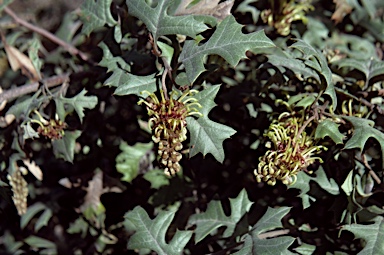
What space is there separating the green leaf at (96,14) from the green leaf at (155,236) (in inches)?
23.7

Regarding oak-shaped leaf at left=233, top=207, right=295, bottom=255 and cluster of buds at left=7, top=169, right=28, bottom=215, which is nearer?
oak-shaped leaf at left=233, top=207, right=295, bottom=255

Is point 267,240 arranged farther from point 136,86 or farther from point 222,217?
point 136,86

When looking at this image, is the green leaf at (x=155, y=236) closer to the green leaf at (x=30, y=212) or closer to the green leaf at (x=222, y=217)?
the green leaf at (x=222, y=217)

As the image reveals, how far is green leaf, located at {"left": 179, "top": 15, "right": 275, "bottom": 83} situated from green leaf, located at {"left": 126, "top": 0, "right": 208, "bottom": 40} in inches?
1.6

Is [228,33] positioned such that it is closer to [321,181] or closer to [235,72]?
[321,181]

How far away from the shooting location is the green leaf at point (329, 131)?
135cm

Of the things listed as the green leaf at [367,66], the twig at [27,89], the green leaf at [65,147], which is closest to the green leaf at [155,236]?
the green leaf at [65,147]

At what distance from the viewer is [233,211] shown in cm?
167

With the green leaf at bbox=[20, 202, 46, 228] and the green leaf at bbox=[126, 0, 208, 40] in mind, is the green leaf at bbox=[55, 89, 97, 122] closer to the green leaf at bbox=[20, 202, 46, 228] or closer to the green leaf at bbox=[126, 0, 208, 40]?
the green leaf at bbox=[126, 0, 208, 40]

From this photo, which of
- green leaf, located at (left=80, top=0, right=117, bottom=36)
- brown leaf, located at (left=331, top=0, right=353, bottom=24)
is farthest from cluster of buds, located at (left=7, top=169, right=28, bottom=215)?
brown leaf, located at (left=331, top=0, right=353, bottom=24)

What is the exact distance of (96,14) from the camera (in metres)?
1.78

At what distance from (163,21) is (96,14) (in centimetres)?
41

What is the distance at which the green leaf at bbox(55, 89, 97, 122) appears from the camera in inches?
66.1

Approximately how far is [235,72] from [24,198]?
2.80 ft
